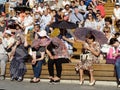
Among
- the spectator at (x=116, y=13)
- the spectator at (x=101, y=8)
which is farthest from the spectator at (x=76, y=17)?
the spectator at (x=116, y=13)

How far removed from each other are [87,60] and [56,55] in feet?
3.60

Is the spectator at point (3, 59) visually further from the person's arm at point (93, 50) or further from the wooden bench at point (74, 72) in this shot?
the person's arm at point (93, 50)

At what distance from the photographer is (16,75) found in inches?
764

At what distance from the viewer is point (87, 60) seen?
18.2 meters

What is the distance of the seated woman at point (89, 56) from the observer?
18.2 meters

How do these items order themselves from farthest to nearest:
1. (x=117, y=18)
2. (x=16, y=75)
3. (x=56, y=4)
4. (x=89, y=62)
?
(x=56, y=4) < (x=117, y=18) < (x=16, y=75) < (x=89, y=62)

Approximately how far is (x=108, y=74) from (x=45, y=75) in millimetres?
2205

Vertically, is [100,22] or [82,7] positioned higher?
[82,7]

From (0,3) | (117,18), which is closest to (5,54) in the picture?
(117,18)

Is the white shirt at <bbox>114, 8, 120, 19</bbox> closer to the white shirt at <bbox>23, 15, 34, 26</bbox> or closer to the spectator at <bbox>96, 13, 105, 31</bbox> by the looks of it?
the spectator at <bbox>96, 13, 105, 31</bbox>

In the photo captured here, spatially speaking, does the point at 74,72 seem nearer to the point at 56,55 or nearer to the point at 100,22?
the point at 56,55

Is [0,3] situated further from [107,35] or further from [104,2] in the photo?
[107,35]

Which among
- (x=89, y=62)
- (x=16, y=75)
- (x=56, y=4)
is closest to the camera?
(x=89, y=62)

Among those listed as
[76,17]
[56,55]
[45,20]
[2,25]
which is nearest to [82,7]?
[76,17]
